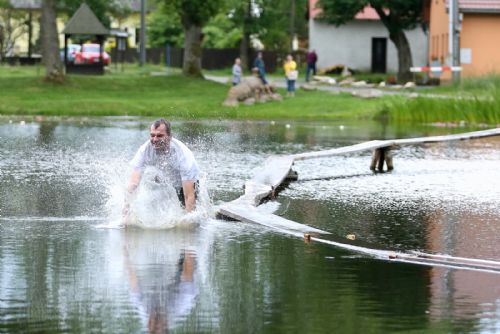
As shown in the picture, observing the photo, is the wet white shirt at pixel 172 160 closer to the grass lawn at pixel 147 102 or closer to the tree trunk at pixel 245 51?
the grass lawn at pixel 147 102

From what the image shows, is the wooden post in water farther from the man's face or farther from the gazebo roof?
the gazebo roof

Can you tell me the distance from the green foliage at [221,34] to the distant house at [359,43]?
1800cm

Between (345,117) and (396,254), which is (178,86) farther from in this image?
(396,254)

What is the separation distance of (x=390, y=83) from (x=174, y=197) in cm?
4791

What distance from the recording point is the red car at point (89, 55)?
224 feet

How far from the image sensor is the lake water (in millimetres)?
9016

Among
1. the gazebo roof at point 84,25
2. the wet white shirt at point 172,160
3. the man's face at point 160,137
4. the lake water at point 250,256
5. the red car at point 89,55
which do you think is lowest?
the lake water at point 250,256

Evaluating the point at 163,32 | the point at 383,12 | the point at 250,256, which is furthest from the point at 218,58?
the point at 250,256

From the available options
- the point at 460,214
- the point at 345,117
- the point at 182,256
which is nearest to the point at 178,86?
the point at 345,117

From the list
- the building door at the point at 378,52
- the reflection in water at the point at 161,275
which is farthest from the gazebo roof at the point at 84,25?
the reflection in water at the point at 161,275

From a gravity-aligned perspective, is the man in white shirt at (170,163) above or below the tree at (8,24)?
below

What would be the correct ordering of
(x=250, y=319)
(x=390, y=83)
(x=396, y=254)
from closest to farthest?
1. (x=250, y=319)
2. (x=396, y=254)
3. (x=390, y=83)

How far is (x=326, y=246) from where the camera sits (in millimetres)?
12531

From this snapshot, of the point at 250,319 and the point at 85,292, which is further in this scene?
the point at 85,292
